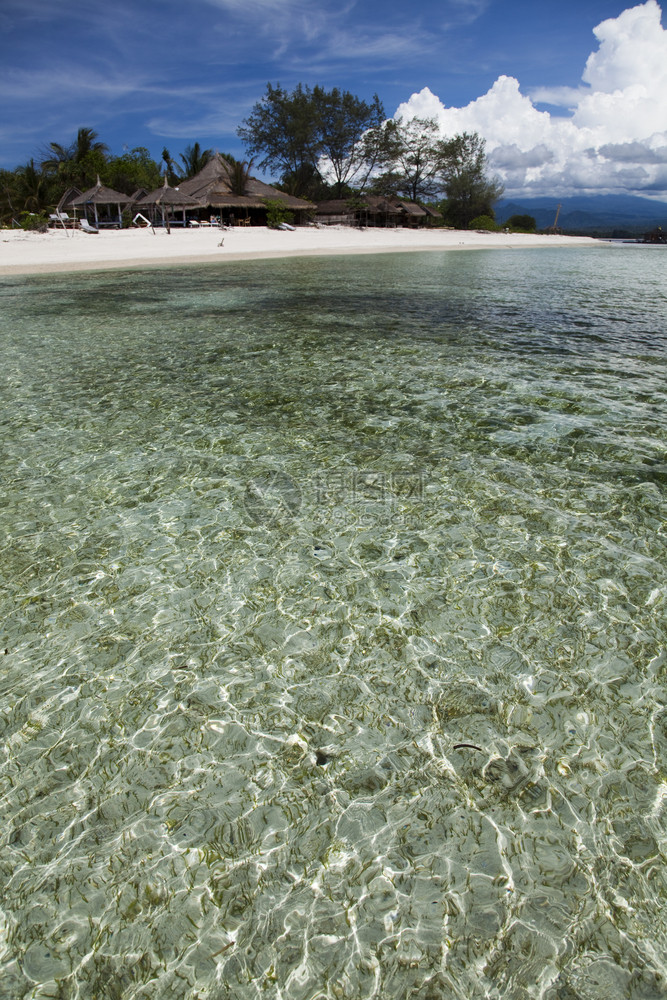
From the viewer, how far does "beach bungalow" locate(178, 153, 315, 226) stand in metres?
47.3

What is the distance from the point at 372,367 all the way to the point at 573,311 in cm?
967

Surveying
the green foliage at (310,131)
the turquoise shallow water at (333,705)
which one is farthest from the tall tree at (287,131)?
the turquoise shallow water at (333,705)

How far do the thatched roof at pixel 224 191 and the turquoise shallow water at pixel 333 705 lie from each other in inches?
1867

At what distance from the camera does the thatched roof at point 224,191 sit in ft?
154

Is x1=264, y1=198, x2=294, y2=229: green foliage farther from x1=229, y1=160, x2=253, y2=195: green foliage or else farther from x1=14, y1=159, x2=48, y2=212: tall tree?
x1=14, y1=159, x2=48, y2=212: tall tree

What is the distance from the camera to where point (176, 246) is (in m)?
34.0

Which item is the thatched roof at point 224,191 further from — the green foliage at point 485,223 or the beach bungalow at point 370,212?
the green foliage at point 485,223

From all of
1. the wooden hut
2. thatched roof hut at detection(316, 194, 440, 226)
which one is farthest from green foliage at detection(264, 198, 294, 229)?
thatched roof hut at detection(316, 194, 440, 226)

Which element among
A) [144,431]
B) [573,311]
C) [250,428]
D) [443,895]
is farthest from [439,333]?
[443,895]

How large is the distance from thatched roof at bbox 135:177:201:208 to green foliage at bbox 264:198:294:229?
6.72 metres

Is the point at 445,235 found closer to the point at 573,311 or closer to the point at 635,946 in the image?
the point at 573,311

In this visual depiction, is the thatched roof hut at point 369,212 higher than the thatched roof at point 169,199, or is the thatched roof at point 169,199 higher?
the thatched roof hut at point 369,212

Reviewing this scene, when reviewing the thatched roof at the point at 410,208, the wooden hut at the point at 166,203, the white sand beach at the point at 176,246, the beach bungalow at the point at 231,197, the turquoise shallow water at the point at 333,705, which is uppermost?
the thatched roof at the point at 410,208

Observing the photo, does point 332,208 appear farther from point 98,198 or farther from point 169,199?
point 98,198
